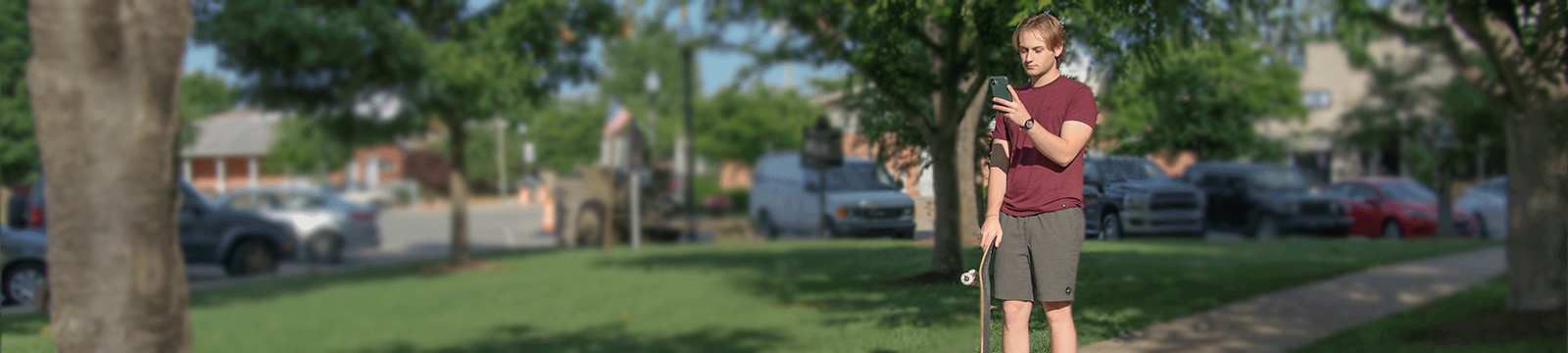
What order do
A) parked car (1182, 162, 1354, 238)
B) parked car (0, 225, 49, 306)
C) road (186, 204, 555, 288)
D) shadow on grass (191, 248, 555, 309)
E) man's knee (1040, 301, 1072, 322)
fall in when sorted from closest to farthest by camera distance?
1. man's knee (1040, 301, 1072, 322)
2. parked car (0, 225, 49, 306)
3. shadow on grass (191, 248, 555, 309)
4. road (186, 204, 555, 288)
5. parked car (1182, 162, 1354, 238)

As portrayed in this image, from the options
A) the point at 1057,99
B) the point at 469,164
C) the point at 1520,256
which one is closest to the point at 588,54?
the point at 1520,256

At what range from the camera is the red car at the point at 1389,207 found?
1816cm

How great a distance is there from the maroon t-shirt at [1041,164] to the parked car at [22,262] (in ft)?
20.1

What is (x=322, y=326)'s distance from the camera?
9008 millimetres

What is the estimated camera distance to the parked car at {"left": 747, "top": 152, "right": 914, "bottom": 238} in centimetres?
516

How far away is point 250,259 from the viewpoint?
14.5 m

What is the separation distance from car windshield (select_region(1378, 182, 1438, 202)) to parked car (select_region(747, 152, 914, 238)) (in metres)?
9.98

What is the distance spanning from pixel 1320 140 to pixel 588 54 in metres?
19.2

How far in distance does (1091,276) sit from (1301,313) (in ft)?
16.0

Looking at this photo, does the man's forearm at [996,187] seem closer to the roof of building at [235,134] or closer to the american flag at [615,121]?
the roof of building at [235,134]

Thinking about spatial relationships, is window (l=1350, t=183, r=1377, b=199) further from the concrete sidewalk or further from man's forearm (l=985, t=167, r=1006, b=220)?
man's forearm (l=985, t=167, r=1006, b=220)

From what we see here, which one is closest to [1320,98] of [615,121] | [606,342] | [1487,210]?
[1487,210]

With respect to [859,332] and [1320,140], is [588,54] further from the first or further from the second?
[1320,140]

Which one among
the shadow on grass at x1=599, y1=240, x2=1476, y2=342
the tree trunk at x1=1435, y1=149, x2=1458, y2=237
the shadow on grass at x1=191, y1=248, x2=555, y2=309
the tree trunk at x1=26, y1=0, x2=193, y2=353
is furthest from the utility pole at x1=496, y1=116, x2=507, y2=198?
the tree trunk at x1=26, y1=0, x2=193, y2=353
